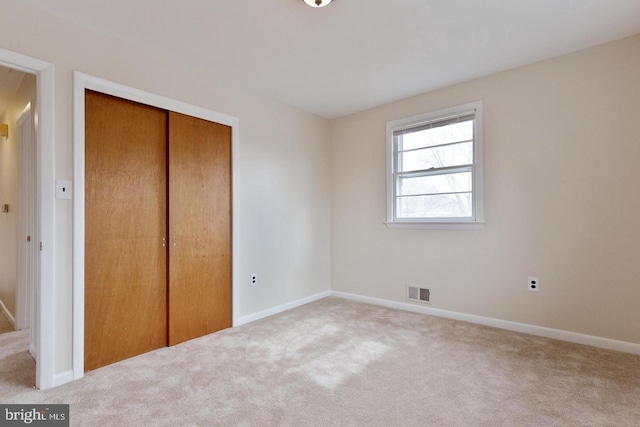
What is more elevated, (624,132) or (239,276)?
(624,132)

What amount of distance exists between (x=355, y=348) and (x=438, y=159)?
218 centimetres

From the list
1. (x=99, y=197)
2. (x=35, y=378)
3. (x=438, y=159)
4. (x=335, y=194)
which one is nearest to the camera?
(x=35, y=378)

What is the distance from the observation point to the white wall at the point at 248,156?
2115 mm

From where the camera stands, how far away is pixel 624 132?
2.50 meters

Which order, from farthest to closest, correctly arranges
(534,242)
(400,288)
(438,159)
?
(400,288) → (438,159) → (534,242)

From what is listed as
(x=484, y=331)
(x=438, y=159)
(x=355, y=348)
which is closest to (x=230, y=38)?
(x=438, y=159)

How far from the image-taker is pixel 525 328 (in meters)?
2.93

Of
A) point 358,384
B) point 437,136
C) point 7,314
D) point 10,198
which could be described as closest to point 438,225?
point 437,136

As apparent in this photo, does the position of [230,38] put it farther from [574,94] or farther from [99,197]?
[574,94]

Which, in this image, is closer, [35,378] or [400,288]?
[35,378]

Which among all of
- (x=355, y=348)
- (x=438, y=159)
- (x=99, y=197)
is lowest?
(x=355, y=348)

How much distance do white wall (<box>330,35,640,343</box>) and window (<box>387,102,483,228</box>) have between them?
0.11 meters

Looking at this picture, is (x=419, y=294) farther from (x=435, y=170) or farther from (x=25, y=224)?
(x=25, y=224)

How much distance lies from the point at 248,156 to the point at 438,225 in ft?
7.22
